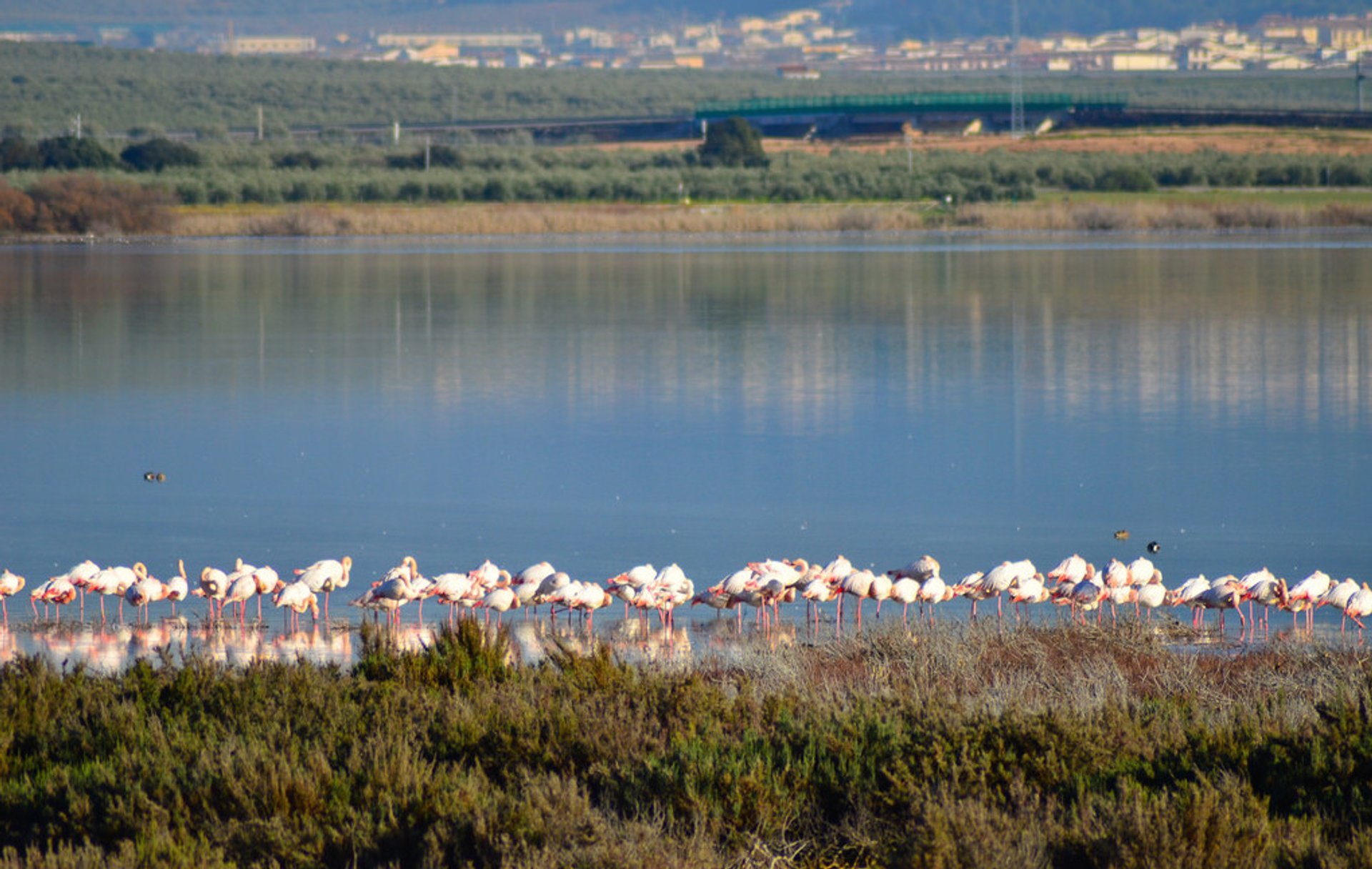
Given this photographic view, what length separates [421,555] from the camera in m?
9.67

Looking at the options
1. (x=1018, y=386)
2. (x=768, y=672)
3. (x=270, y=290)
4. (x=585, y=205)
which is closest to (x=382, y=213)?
(x=585, y=205)

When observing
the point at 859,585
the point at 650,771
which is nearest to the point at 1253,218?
the point at 859,585

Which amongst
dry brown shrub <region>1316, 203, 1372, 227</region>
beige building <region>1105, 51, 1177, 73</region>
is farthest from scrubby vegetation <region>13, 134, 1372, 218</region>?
beige building <region>1105, 51, 1177, 73</region>

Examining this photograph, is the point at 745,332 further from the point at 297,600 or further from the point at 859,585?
the point at 297,600

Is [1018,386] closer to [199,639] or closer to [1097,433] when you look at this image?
[1097,433]

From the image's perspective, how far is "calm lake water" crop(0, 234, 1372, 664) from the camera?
33.1 ft

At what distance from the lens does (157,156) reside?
193ft

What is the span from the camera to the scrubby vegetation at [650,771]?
4246 mm

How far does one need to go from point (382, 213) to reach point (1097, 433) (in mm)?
38553

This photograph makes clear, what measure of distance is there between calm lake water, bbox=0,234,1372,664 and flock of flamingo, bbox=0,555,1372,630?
0.24 m

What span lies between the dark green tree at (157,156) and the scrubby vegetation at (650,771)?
54794 millimetres

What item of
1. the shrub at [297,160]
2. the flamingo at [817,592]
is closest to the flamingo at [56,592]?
the flamingo at [817,592]

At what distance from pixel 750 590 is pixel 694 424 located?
6.53 metres

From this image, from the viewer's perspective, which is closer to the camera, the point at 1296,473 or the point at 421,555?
the point at 421,555
